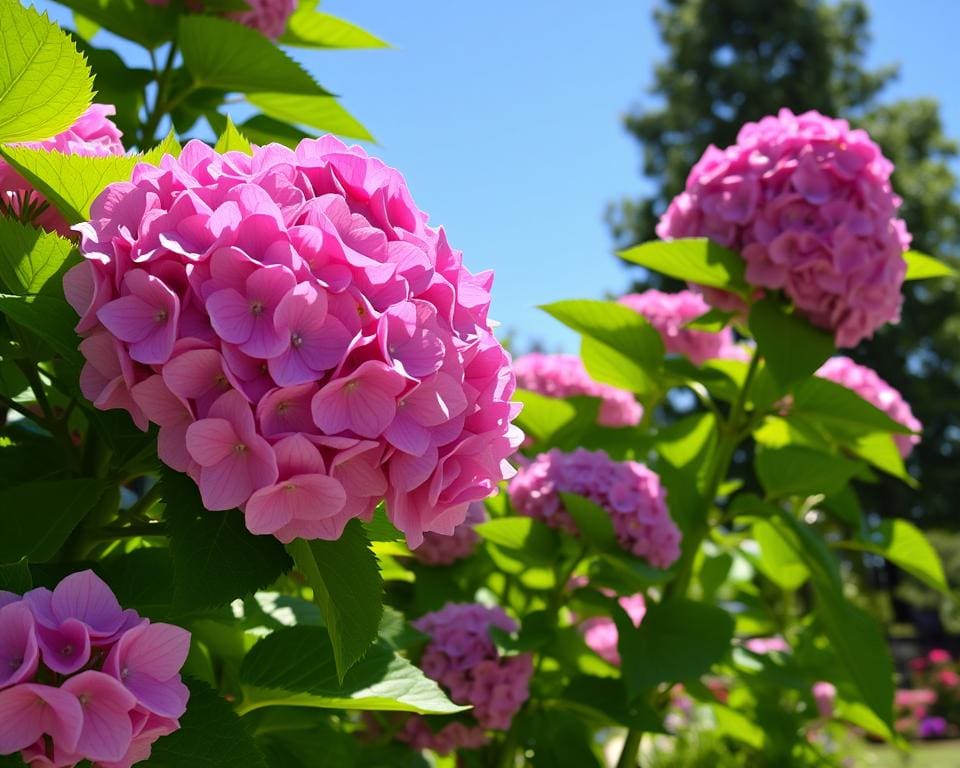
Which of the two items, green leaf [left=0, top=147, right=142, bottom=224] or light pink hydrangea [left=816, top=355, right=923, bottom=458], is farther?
light pink hydrangea [left=816, top=355, right=923, bottom=458]

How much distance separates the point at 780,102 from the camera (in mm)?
19797

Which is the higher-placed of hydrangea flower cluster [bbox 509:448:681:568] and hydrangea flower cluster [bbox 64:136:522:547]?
hydrangea flower cluster [bbox 509:448:681:568]

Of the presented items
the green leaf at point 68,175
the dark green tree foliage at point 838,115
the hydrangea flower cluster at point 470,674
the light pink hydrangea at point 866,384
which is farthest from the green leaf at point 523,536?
the dark green tree foliage at point 838,115

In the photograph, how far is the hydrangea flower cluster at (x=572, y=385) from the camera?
2.74m

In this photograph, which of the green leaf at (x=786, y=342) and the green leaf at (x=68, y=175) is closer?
the green leaf at (x=68, y=175)

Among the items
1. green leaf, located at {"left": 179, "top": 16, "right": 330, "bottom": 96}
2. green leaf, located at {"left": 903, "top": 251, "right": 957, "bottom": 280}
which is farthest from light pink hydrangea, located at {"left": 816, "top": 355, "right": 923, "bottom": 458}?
green leaf, located at {"left": 179, "top": 16, "right": 330, "bottom": 96}

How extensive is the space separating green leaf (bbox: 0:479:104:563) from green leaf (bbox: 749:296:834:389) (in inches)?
50.6

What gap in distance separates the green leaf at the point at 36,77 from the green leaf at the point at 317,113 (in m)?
0.84

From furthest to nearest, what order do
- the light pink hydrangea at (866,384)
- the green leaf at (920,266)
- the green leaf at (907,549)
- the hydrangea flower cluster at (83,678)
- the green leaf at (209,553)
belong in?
the light pink hydrangea at (866,384), the green leaf at (907,549), the green leaf at (920,266), the green leaf at (209,553), the hydrangea flower cluster at (83,678)

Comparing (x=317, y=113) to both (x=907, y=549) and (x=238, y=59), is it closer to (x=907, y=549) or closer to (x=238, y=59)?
(x=238, y=59)

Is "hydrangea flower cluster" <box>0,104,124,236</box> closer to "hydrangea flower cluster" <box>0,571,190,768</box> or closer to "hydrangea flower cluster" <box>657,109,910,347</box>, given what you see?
"hydrangea flower cluster" <box>0,571,190,768</box>

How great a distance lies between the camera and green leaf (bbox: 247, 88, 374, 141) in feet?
5.71

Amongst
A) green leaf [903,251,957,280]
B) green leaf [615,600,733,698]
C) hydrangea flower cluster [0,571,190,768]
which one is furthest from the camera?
green leaf [903,251,957,280]

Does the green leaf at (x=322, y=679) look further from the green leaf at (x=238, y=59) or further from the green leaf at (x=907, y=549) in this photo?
the green leaf at (x=907, y=549)
